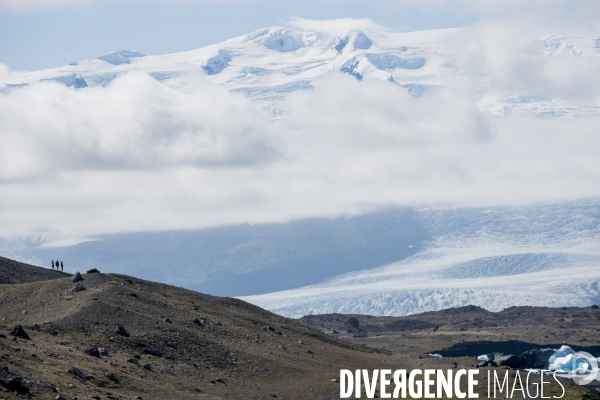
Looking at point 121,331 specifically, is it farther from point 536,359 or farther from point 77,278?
point 536,359

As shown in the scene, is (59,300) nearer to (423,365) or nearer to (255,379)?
(255,379)

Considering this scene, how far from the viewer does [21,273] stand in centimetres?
8238

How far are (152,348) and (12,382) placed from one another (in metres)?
18.0

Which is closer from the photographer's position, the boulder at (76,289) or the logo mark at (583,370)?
the boulder at (76,289)

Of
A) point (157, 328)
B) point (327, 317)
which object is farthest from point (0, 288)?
point (327, 317)

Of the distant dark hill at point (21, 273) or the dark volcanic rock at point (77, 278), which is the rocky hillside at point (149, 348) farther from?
the distant dark hill at point (21, 273)

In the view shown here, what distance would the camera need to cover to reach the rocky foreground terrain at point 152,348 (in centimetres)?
4128

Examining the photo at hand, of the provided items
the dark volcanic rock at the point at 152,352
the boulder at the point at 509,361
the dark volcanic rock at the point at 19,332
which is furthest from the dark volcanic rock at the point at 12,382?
the boulder at the point at 509,361

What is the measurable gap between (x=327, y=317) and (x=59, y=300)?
125265 millimetres

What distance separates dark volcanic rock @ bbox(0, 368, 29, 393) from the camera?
3469cm

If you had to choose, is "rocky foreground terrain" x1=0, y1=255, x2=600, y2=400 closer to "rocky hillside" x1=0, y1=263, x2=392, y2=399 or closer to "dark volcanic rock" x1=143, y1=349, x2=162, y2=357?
"rocky hillside" x1=0, y1=263, x2=392, y2=399

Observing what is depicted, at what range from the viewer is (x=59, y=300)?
199 feet

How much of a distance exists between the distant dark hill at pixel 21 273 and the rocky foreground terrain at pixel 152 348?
0.19 metres

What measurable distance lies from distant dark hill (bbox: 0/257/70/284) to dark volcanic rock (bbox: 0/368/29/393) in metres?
43.2
